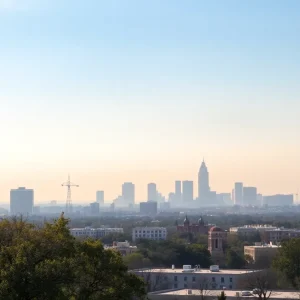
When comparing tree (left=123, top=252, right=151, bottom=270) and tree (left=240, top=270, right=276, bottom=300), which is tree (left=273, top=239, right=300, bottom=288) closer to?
tree (left=240, top=270, right=276, bottom=300)

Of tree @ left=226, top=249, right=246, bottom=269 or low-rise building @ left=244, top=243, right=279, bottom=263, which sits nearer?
tree @ left=226, top=249, right=246, bottom=269

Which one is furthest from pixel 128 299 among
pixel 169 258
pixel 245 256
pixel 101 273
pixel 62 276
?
pixel 245 256

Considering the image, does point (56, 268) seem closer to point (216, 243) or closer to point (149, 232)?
point (216, 243)

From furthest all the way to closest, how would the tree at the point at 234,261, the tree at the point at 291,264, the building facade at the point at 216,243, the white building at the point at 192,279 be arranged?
1. the building facade at the point at 216,243
2. the tree at the point at 234,261
3. the white building at the point at 192,279
4. the tree at the point at 291,264

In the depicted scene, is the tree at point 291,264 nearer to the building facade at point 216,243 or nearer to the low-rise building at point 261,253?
the low-rise building at point 261,253

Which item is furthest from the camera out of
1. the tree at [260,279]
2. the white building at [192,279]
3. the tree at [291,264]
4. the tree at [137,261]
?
the tree at [137,261]

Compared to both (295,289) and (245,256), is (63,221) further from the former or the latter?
(245,256)

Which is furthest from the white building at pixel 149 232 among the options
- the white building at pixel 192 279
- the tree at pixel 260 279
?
the tree at pixel 260 279

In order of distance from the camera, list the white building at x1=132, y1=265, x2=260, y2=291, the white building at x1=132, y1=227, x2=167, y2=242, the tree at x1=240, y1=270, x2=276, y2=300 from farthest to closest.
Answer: the white building at x1=132, y1=227, x2=167, y2=242
the white building at x1=132, y1=265, x2=260, y2=291
the tree at x1=240, y1=270, x2=276, y2=300

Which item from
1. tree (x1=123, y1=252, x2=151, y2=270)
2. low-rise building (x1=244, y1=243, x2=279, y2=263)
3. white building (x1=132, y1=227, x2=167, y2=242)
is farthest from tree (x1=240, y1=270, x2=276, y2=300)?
white building (x1=132, y1=227, x2=167, y2=242)
